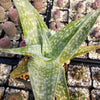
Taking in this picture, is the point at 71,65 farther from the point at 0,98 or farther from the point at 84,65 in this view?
the point at 0,98

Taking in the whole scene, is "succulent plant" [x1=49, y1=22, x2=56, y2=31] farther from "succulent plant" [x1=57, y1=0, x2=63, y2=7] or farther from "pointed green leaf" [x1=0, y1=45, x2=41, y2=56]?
"pointed green leaf" [x1=0, y1=45, x2=41, y2=56]

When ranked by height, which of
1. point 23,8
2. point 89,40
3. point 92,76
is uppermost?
point 23,8

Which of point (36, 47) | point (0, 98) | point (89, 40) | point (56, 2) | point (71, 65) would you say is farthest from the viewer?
point (56, 2)

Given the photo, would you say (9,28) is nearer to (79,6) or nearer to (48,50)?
(48,50)

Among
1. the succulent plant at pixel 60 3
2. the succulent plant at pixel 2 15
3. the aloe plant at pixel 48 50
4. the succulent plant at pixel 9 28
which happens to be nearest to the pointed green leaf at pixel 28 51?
the aloe plant at pixel 48 50

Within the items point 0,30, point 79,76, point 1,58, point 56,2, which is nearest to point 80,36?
point 79,76

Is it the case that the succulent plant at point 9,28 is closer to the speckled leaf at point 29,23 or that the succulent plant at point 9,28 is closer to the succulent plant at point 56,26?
the succulent plant at point 56,26
